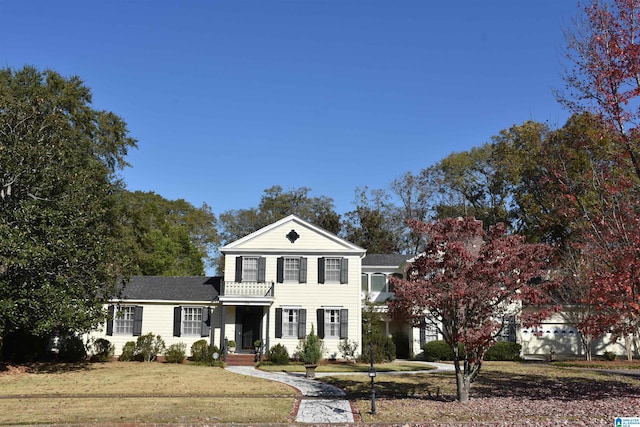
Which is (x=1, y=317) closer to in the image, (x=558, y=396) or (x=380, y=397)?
(x=380, y=397)

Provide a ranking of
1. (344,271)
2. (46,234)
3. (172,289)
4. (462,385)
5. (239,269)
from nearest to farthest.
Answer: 1. (462,385)
2. (46,234)
3. (344,271)
4. (239,269)
5. (172,289)

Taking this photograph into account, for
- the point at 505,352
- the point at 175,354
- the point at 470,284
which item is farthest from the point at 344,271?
the point at 470,284

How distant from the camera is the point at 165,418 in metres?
11.6

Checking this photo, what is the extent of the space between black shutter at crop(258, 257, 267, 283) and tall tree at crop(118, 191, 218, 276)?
6167 mm

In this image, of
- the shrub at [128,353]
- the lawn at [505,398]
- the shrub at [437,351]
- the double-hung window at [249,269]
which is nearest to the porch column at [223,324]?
the double-hung window at [249,269]

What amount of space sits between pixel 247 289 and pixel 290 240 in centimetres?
343

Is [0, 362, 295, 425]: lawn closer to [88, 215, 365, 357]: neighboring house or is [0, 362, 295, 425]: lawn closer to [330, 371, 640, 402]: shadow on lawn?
[330, 371, 640, 402]: shadow on lawn

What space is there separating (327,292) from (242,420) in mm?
16683

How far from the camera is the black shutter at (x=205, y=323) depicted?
27.8 metres

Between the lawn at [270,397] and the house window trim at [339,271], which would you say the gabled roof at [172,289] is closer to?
the house window trim at [339,271]

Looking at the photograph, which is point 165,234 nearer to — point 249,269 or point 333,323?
point 249,269

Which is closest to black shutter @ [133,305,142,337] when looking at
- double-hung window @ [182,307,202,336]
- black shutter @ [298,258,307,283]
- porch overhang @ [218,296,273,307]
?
double-hung window @ [182,307,202,336]

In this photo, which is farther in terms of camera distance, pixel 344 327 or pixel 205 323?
pixel 205 323

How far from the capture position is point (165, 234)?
50.8m
